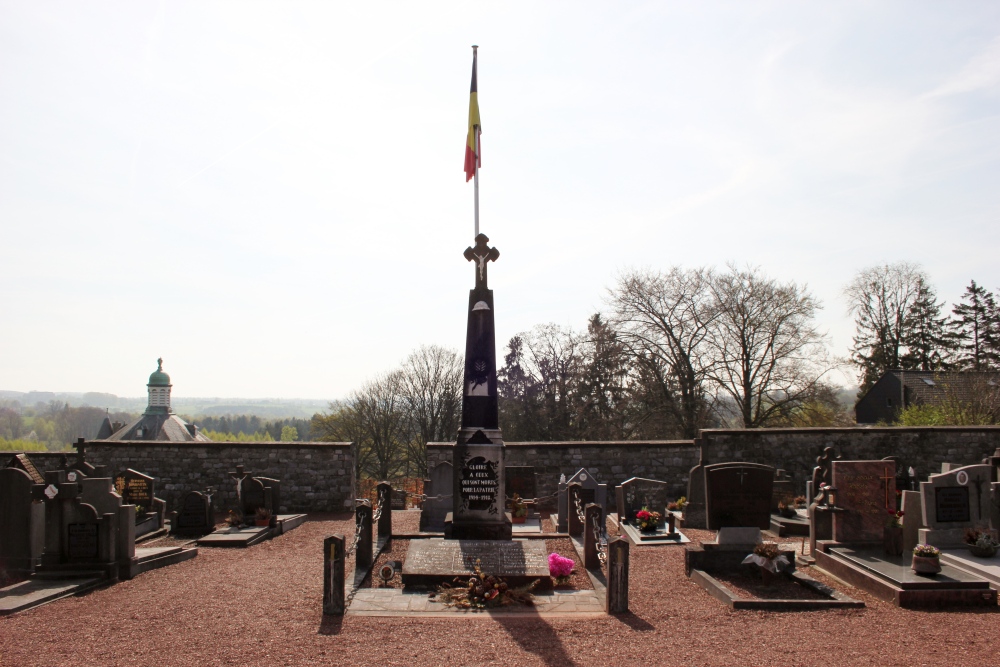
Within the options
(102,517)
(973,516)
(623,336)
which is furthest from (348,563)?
(623,336)

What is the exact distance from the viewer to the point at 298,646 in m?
6.65

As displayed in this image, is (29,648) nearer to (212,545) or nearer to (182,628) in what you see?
(182,628)

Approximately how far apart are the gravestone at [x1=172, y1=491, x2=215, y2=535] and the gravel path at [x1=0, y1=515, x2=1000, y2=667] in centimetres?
411

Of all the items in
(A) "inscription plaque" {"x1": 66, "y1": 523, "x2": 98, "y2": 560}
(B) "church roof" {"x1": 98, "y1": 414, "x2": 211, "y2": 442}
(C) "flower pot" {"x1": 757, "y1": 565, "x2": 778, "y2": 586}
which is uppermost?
(B) "church roof" {"x1": 98, "y1": 414, "x2": 211, "y2": 442}

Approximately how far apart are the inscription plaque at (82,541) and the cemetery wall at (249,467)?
681 centimetres

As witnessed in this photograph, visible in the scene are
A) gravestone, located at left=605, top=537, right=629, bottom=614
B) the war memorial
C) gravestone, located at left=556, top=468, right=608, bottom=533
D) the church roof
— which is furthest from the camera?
the church roof

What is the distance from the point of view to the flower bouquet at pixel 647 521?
40.8ft

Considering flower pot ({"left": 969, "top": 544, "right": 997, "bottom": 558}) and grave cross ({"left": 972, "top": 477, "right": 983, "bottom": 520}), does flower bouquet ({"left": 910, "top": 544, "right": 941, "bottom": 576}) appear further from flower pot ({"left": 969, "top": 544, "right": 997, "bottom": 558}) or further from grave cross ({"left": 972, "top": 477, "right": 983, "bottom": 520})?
grave cross ({"left": 972, "top": 477, "right": 983, "bottom": 520})

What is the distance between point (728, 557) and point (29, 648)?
8081mm

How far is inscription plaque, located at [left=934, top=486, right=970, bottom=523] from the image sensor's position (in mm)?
10359

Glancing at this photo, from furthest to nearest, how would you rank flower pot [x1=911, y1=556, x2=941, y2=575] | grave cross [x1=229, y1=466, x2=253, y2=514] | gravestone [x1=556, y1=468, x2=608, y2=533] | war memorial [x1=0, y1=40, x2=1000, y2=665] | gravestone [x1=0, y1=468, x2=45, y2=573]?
grave cross [x1=229, y1=466, x2=253, y2=514] < gravestone [x1=556, y1=468, x2=608, y2=533] < gravestone [x1=0, y1=468, x2=45, y2=573] < flower pot [x1=911, y1=556, x2=941, y2=575] < war memorial [x1=0, y1=40, x2=1000, y2=665]

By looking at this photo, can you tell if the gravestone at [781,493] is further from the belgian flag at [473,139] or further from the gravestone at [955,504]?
the belgian flag at [473,139]

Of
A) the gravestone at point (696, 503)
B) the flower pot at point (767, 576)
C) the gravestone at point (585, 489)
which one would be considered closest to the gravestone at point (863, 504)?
the flower pot at point (767, 576)

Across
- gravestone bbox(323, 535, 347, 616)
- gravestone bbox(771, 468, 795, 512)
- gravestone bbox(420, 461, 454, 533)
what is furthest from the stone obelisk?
gravestone bbox(771, 468, 795, 512)
